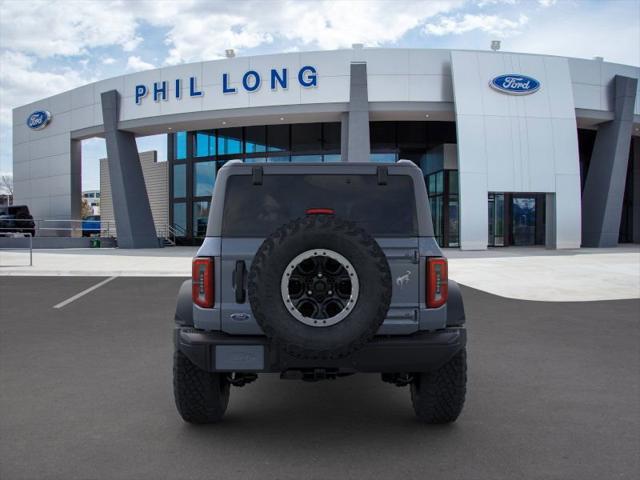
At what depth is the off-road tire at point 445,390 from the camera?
3.79 meters

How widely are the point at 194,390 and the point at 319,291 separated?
130 centimetres

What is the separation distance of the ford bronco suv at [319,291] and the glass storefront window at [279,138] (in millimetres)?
29103

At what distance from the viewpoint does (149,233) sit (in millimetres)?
30578

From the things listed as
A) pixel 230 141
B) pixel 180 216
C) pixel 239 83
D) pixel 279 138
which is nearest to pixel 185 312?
pixel 239 83

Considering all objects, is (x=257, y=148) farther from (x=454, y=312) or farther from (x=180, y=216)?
(x=454, y=312)

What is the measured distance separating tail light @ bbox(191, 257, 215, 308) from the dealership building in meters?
21.5

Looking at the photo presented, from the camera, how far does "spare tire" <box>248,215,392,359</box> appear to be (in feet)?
10.4

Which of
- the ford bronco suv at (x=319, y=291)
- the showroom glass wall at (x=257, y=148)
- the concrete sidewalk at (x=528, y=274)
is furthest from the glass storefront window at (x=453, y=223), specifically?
the ford bronco suv at (x=319, y=291)

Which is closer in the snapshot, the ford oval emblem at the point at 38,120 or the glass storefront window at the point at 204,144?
the ford oval emblem at the point at 38,120

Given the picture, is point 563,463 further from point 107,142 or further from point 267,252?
point 107,142

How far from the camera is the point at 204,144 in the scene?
3547 centimetres

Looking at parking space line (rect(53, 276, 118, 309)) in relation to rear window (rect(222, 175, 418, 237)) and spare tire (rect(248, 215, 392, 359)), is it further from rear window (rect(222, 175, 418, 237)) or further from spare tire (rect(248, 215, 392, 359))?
spare tire (rect(248, 215, 392, 359))

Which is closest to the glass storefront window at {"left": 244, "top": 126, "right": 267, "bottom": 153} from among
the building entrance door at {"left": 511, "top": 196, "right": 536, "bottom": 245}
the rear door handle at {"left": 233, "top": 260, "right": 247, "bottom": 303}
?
the building entrance door at {"left": 511, "top": 196, "right": 536, "bottom": 245}

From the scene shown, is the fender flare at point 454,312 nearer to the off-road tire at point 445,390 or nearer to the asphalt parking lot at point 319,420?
the off-road tire at point 445,390
